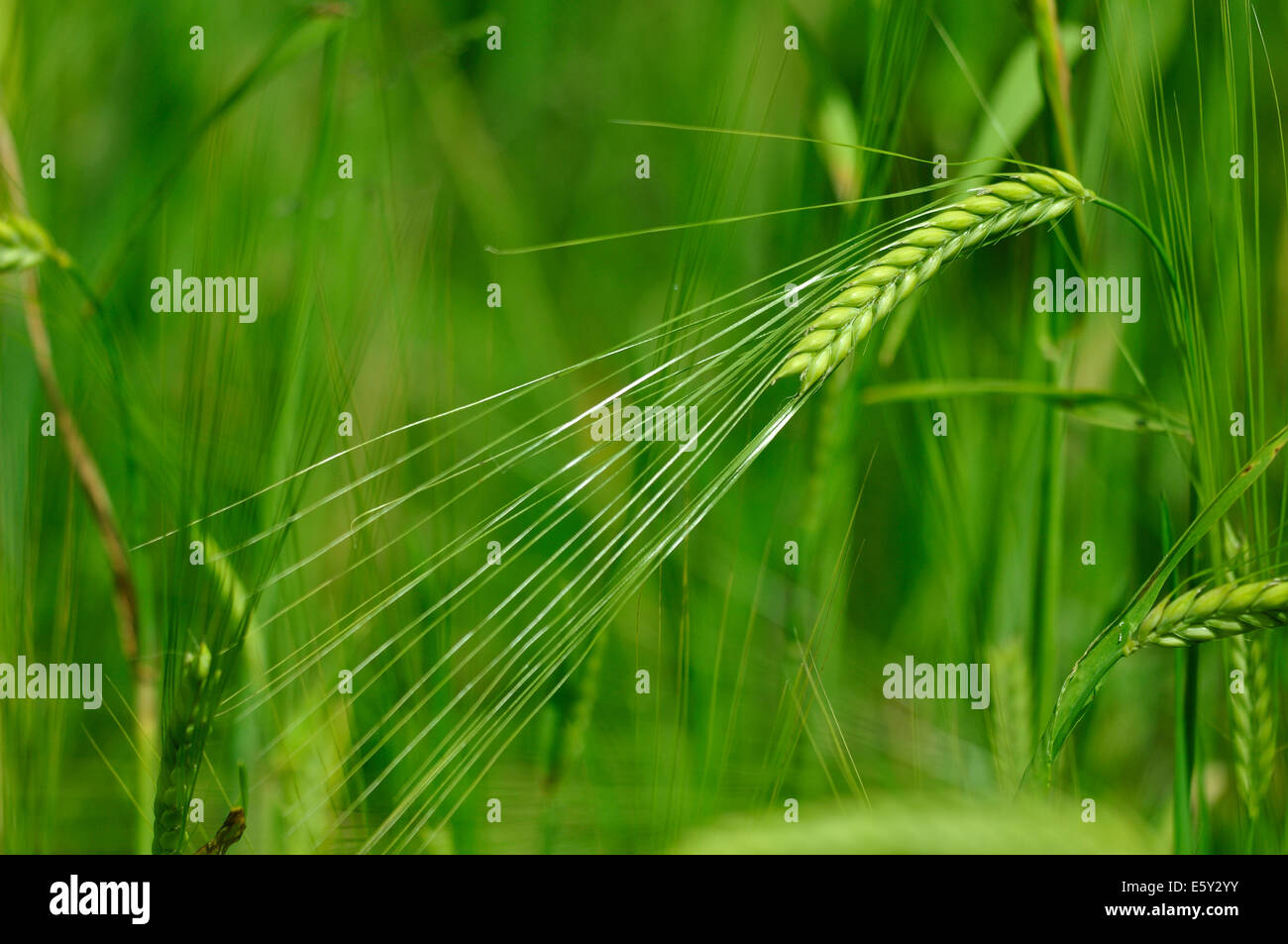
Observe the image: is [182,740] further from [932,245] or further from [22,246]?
[932,245]

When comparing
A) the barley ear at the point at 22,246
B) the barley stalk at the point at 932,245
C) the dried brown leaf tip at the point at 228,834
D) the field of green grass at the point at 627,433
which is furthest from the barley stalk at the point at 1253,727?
the barley ear at the point at 22,246

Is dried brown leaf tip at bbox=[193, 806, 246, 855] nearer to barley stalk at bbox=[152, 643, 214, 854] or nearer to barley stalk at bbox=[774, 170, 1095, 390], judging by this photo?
barley stalk at bbox=[152, 643, 214, 854]

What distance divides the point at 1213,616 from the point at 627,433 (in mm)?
740

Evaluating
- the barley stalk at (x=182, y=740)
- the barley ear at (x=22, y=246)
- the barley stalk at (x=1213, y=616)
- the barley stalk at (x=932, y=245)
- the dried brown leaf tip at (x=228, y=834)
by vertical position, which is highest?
the barley ear at (x=22, y=246)

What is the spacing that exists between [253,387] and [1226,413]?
1.37 meters

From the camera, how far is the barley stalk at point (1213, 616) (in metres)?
0.88

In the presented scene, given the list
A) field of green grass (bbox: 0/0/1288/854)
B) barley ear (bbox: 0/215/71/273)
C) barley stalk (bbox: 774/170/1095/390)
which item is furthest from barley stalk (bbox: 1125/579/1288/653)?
barley ear (bbox: 0/215/71/273)

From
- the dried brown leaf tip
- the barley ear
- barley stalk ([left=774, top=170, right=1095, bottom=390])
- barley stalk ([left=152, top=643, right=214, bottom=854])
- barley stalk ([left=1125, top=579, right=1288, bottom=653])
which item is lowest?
the dried brown leaf tip

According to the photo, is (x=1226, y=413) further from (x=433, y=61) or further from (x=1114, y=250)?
(x=433, y=61)

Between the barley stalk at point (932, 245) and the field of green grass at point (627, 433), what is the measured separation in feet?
0.65

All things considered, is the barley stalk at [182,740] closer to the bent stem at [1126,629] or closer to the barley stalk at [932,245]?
the barley stalk at [932,245]

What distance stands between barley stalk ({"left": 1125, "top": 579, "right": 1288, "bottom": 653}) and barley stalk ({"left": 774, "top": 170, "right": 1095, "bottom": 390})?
0.44 m

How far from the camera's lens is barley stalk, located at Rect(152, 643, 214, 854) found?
39.0 inches
